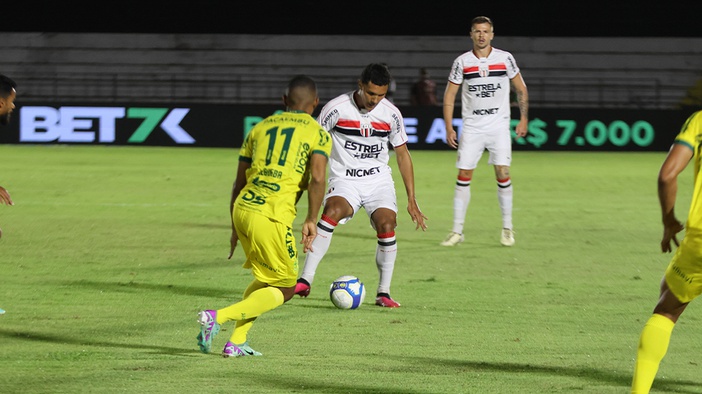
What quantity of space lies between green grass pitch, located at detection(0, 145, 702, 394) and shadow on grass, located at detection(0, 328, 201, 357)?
2cm

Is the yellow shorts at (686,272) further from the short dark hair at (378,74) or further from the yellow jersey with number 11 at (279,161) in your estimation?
the short dark hair at (378,74)

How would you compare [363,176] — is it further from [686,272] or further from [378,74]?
[686,272]

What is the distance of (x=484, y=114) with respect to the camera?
11570mm

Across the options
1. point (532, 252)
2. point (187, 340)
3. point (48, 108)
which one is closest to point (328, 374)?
point (187, 340)

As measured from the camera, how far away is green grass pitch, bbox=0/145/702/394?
5668 mm

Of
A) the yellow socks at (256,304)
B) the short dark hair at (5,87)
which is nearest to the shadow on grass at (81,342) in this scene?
the yellow socks at (256,304)

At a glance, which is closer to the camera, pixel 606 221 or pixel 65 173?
pixel 606 221

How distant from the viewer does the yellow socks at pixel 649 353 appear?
4723 mm

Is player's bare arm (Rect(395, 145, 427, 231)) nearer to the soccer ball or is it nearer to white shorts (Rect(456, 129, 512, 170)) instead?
the soccer ball

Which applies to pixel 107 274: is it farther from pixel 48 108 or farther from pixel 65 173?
pixel 48 108

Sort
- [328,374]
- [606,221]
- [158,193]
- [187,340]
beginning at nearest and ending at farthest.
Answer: [328,374] < [187,340] < [606,221] < [158,193]

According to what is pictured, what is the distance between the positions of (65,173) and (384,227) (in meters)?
12.2

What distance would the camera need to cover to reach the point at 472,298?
8.29 metres

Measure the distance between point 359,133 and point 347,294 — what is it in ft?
4.19
